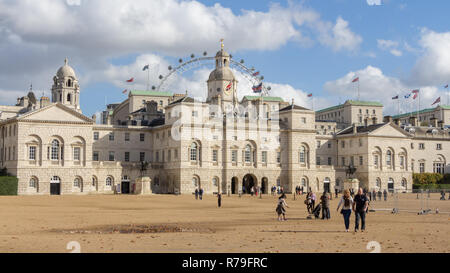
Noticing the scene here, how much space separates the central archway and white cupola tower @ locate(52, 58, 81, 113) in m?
36.6

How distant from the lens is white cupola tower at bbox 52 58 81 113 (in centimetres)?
10664

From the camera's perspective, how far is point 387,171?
97.3 metres

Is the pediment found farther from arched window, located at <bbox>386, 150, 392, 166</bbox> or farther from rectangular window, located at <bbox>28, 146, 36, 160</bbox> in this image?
arched window, located at <bbox>386, 150, 392, 166</bbox>

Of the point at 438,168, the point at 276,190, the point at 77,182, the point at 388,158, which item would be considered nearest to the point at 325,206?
the point at 77,182

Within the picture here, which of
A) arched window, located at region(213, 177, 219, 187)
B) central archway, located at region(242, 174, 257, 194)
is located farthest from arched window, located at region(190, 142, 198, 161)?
central archway, located at region(242, 174, 257, 194)

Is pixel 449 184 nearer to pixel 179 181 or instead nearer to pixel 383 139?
pixel 383 139

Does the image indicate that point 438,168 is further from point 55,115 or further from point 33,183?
point 33,183

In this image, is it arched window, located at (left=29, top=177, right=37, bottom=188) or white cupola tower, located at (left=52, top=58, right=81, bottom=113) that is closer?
arched window, located at (left=29, top=177, right=37, bottom=188)

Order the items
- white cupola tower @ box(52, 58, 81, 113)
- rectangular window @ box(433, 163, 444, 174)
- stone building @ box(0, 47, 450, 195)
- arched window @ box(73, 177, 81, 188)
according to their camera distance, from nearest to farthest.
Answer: stone building @ box(0, 47, 450, 195) → arched window @ box(73, 177, 81, 188) → white cupola tower @ box(52, 58, 81, 113) → rectangular window @ box(433, 163, 444, 174)

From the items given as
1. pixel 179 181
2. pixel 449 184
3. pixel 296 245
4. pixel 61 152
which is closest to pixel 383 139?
pixel 449 184

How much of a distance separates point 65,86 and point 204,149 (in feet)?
119
